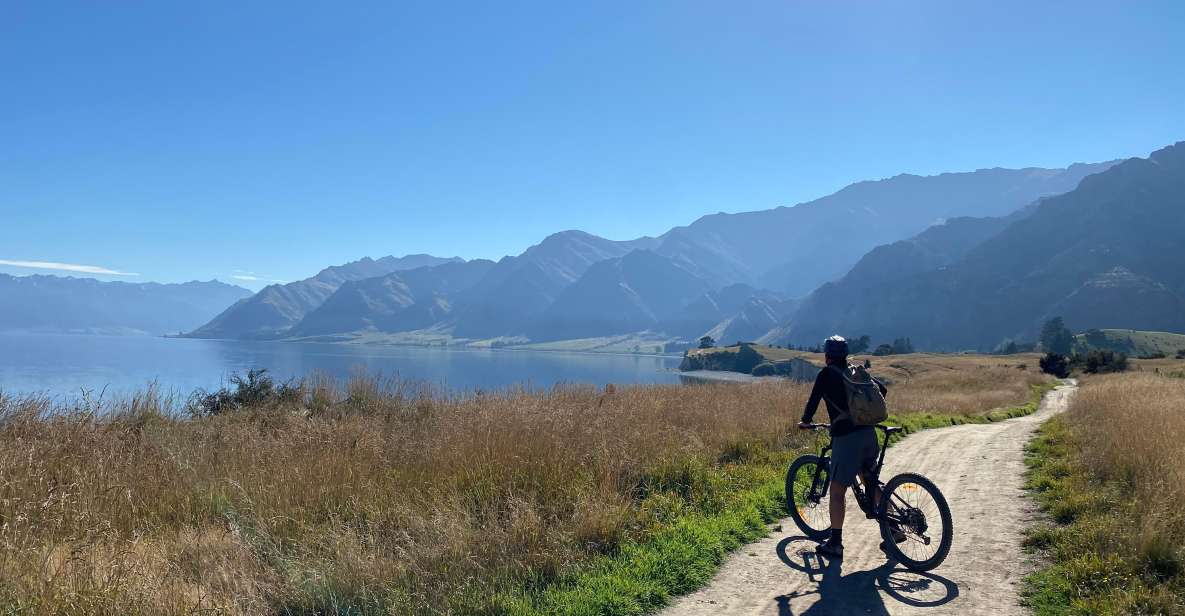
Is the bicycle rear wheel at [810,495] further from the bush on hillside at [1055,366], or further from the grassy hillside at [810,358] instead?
the grassy hillside at [810,358]

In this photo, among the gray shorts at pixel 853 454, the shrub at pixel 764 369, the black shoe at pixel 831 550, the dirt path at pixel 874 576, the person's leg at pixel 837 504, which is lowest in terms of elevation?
the shrub at pixel 764 369

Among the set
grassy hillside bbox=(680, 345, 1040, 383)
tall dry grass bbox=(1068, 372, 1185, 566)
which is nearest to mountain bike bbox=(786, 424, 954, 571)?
tall dry grass bbox=(1068, 372, 1185, 566)

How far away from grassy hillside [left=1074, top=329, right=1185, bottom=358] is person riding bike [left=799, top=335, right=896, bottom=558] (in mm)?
143374

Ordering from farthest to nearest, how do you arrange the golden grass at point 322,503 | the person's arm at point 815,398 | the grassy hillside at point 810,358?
the grassy hillside at point 810,358
the person's arm at point 815,398
the golden grass at point 322,503

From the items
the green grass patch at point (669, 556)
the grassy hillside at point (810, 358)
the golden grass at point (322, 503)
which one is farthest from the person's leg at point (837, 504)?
the grassy hillside at point (810, 358)

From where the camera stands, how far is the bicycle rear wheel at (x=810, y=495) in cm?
727

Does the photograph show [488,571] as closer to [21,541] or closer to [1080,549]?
[21,541]

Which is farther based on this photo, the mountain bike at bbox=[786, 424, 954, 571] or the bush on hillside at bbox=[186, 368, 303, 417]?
the bush on hillside at bbox=[186, 368, 303, 417]

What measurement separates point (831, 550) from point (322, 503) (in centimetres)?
581

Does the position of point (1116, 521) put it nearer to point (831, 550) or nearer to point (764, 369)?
point (831, 550)

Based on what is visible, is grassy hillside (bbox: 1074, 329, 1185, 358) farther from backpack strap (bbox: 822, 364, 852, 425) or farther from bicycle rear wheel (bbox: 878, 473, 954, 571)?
backpack strap (bbox: 822, 364, 852, 425)

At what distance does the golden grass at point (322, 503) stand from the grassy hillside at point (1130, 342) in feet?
472

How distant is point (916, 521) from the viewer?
20.1ft

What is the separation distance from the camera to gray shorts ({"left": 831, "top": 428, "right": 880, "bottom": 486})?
632cm
